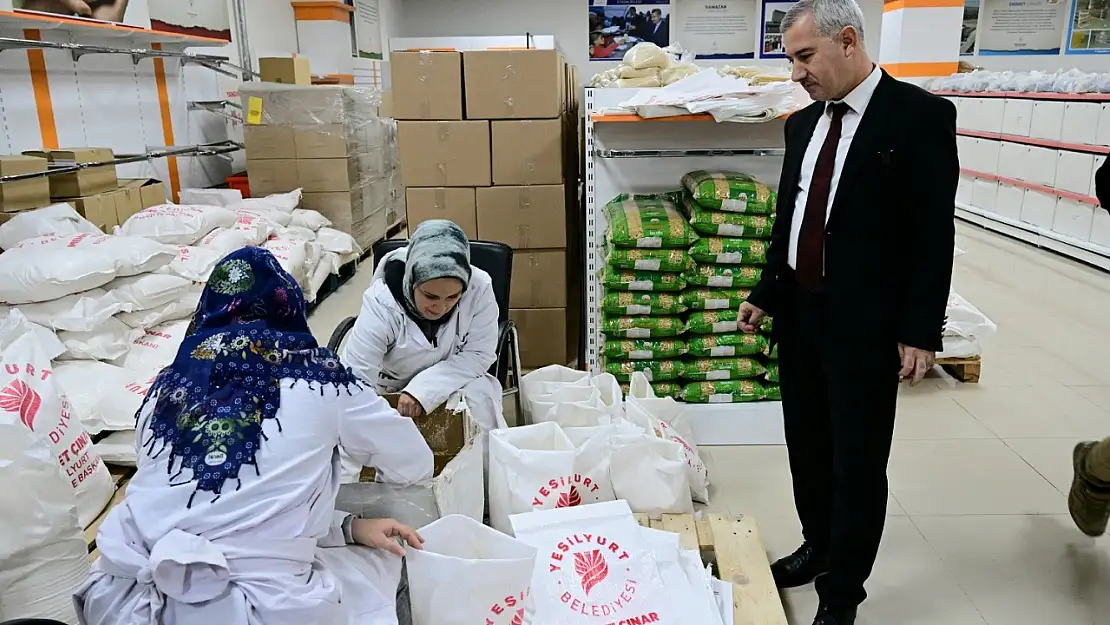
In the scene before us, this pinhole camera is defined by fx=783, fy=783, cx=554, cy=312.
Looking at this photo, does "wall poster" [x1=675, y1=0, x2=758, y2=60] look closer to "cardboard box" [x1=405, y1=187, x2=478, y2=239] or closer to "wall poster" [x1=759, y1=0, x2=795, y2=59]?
"wall poster" [x1=759, y1=0, x2=795, y2=59]

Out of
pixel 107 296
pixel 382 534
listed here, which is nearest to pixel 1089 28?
pixel 107 296

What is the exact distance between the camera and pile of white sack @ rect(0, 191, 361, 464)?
9.46 feet

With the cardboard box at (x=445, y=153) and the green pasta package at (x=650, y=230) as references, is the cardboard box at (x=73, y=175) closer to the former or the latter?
the cardboard box at (x=445, y=153)

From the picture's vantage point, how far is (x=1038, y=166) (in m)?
7.02

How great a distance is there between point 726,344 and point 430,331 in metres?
1.29

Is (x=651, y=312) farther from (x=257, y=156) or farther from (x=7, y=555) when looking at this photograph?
(x=257, y=156)

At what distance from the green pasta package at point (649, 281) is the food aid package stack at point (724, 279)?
0.20 feet

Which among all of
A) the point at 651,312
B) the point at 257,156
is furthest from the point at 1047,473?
the point at 257,156

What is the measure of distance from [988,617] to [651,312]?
1543 millimetres

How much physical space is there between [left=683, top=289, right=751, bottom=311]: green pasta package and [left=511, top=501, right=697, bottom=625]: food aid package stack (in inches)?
50.4

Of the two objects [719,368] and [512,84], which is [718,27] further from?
[719,368]

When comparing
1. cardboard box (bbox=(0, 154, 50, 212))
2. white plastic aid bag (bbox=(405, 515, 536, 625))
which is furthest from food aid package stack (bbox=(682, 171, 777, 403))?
cardboard box (bbox=(0, 154, 50, 212))

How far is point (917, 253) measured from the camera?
1.81 metres

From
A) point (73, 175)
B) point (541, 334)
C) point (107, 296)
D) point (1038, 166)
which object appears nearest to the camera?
point (107, 296)
